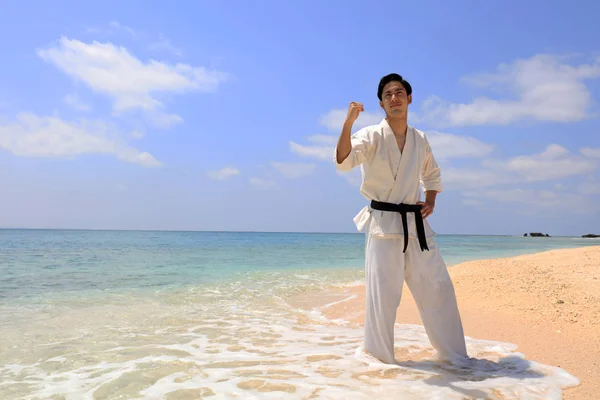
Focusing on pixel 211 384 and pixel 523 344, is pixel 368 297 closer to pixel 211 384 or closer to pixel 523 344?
pixel 211 384

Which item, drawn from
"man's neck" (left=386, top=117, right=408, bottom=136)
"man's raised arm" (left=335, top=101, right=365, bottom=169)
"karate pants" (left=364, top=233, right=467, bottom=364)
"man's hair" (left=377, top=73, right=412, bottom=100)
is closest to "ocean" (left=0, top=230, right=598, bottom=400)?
"karate pants" (left=364, top=233, right=467, bottom=364)

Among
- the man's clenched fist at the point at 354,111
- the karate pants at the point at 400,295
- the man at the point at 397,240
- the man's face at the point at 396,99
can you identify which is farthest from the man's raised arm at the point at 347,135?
the karate pants at the point at 400,295

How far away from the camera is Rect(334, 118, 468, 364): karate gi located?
3021mm

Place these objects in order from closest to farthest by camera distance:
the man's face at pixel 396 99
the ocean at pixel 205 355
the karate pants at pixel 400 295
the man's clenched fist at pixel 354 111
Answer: the ocean at pixel 205 355 → the man's clenched fist at pixel 354 111 → the karate pants at pixel 400 295 → the man's face at pixel 396 99

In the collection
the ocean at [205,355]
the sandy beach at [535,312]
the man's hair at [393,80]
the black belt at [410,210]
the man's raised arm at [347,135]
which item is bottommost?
the ocean at [205,355]

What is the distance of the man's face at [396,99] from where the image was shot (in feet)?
10.2

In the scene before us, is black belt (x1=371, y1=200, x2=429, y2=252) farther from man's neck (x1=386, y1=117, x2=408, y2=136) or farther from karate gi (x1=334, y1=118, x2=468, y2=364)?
man's neck (x1=386, y1=117, x2=408, y2=136)

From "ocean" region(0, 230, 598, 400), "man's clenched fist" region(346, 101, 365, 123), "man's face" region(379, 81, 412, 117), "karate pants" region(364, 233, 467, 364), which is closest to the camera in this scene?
"ocean" region(0, 230, 598, 400)

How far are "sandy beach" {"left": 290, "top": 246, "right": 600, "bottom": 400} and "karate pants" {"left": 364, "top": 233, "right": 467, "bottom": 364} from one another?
0.39 m

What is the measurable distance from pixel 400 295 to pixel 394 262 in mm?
253

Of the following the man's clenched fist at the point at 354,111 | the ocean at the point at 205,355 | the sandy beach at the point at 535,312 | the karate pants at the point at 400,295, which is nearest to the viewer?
the ocean at the point at 205,355

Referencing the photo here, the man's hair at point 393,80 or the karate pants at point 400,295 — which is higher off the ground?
the man's hair at point 393,80

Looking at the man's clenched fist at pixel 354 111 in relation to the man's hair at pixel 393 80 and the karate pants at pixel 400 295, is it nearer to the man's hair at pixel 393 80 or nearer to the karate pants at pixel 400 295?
the man's hair at pixel 393 80

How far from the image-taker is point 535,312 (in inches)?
188
